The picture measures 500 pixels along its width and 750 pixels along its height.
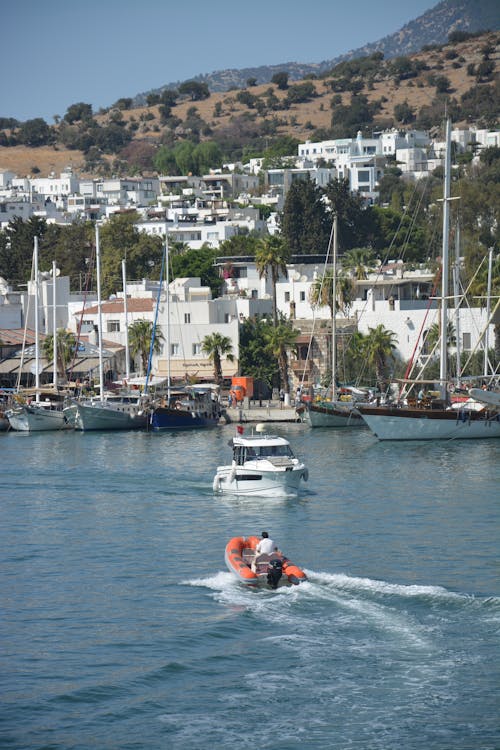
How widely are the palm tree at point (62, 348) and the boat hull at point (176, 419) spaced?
20.4 meters

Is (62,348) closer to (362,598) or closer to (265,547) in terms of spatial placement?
(265,547)

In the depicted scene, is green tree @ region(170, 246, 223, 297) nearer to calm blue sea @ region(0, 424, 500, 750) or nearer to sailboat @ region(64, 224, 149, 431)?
sailboat @ region(64, 224, 149, 431)

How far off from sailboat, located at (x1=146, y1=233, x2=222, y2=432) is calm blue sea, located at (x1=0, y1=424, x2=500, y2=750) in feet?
93.3

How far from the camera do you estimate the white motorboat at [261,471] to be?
179 feet

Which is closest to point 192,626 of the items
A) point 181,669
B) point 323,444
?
point 181,669

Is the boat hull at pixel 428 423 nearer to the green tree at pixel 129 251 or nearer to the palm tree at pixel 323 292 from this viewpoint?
the palm tree at pixel 323 292

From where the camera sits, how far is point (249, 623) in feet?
114

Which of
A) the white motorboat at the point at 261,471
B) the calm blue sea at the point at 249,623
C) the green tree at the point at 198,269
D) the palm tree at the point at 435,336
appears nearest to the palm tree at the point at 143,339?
the palm tree at the point at 435,336

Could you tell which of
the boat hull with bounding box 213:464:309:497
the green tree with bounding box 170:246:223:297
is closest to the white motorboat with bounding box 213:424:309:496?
the boat hull with bounding box 213:464:309:497

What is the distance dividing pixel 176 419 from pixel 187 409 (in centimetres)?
229

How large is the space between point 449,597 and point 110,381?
73.2 meters

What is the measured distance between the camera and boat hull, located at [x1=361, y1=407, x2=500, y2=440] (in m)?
76.5

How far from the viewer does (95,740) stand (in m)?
27.5

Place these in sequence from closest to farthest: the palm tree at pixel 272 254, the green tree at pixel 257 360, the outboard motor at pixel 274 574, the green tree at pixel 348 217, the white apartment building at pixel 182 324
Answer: the outboard motor at pixel 274 574 → the green tree at pixel 257 360 → the white apartment building at pixel 182 324 → the palm tree at pixel 272 254 → the green tree at pixel 348 217
